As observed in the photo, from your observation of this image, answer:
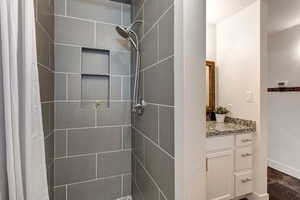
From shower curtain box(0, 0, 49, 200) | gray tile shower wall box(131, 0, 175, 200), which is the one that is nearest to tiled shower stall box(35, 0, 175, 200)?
gray tile shower wall box(131, 0, 175, 200)

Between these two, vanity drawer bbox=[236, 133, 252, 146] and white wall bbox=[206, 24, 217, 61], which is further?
white wall bbox=[206, 24, 217, 61]

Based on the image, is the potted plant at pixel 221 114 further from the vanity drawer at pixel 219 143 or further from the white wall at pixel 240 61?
the vanity drawer at pixel 219 143

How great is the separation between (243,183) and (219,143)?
61cm

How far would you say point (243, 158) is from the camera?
1.69 metres

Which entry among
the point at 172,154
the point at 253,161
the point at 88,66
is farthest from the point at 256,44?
the point at 88,66

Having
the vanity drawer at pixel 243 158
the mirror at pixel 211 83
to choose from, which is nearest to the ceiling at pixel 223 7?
the mirror at pixel 211 83

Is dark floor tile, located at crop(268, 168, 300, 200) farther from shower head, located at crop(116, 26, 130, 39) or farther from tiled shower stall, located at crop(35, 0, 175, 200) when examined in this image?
shower head, located at crop(116, 26, 130, 39)

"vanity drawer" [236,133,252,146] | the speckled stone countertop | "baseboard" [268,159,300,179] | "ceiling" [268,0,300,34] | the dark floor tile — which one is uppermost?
"ceiling" [268,0,300,34]

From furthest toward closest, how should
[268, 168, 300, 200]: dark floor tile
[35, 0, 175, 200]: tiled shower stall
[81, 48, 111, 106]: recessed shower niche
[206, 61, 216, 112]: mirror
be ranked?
[206, 61, 216, 112]: mirror
[268, 168, 300, 200]: dark floor tile
[81, 48, 111, 106]: recessed shower niche
[35, 0, 175, 200]: tiled shower stall

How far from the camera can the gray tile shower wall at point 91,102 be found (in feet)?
4.56

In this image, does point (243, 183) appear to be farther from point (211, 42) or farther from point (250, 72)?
point (211, 42)

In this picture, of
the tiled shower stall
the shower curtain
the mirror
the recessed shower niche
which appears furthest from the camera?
the mirror

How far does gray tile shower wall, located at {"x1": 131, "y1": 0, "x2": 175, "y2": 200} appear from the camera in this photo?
2.64 ft

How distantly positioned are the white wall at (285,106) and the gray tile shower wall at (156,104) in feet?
8.44
